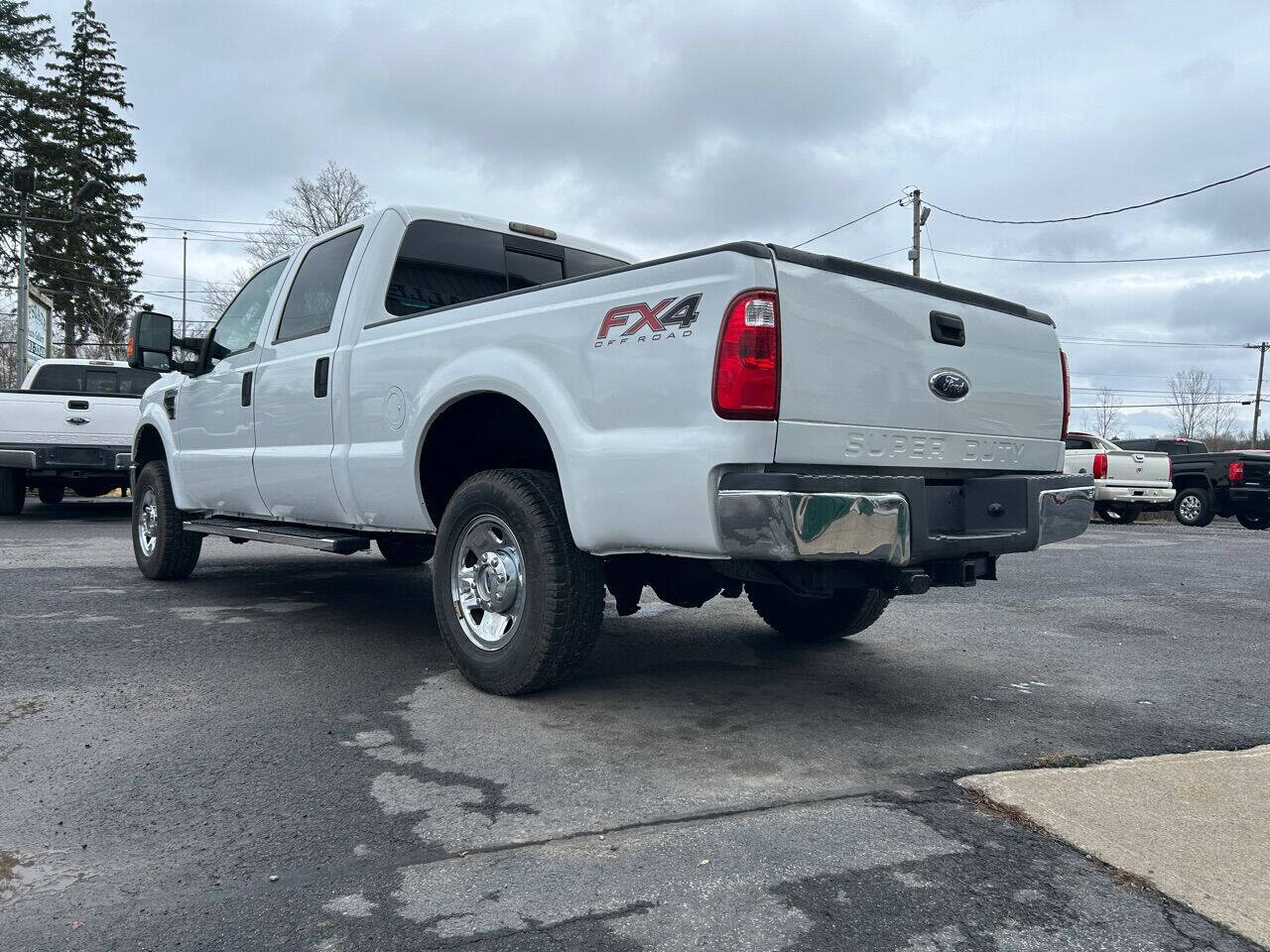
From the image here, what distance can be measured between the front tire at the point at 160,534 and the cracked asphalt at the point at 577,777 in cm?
79

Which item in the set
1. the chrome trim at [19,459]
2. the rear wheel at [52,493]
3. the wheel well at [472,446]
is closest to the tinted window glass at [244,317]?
the wheel well at [472,446]

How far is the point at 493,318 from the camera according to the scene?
3.83 meters

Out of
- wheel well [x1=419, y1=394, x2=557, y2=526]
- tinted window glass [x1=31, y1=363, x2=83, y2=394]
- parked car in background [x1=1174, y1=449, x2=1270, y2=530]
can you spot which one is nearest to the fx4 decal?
wheel well [x1=419, y1=394, x2=557, y2=526]

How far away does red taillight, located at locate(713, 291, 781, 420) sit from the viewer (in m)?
2.97

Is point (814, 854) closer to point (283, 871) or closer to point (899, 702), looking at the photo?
point (283, 871)

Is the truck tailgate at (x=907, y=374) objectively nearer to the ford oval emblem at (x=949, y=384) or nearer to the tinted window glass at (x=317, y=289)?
the ford oval emblem at (x=949, y=384)

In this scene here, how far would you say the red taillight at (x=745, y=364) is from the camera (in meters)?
2.97

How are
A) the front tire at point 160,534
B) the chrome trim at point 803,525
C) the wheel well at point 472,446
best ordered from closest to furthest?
1. the chrome trim at point 803,525
2. the wheel well at point 472,446
3. the front tire at point 160,534

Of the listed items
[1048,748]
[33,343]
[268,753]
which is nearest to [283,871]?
[268,753]

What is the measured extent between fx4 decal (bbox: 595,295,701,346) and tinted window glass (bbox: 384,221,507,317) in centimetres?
160

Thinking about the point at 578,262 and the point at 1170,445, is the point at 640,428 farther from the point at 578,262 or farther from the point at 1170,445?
the point at 1170,445

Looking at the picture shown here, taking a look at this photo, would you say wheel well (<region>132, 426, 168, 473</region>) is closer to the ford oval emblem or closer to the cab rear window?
the ford oval emblem

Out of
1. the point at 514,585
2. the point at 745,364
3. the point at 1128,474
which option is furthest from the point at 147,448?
the point at 1128,474

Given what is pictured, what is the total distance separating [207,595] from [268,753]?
3524 mm
